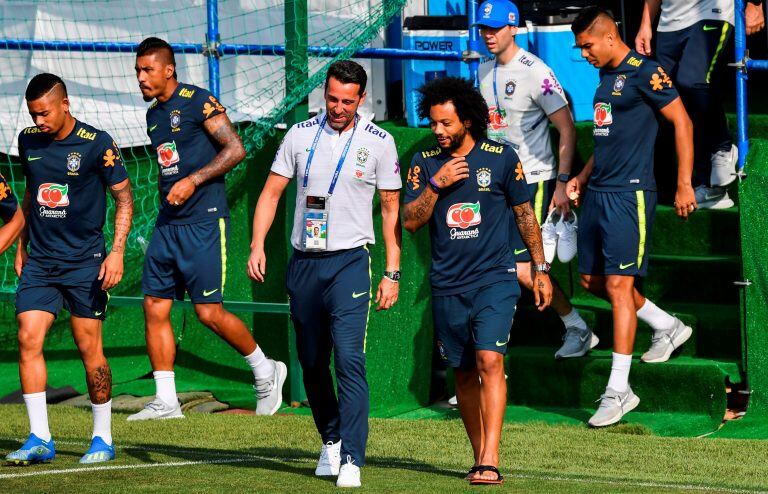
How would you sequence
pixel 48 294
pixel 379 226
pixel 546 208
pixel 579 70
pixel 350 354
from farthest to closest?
pixel 579 70 < pixel 379 226 < pixel 546 208 < pixel 48 294 < pixel 350 354

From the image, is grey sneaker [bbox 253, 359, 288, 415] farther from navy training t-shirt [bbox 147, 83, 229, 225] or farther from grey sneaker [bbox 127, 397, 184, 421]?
navy training t-shirt [bbox 147, 83, 229, 225]

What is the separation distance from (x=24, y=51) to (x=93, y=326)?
15.5 ft

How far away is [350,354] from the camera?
7.50m

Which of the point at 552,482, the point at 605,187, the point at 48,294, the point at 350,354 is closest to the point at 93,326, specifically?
the point at 48,294

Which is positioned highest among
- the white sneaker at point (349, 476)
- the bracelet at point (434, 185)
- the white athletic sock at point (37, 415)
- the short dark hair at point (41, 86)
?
the short dark hair at point (41, 86)

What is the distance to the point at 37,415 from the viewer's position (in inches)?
322

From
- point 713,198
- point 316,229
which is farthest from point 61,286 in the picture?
point 713,198

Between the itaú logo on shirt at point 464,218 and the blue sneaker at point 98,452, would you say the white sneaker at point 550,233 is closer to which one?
the itaú logo on shirt at point 464,218

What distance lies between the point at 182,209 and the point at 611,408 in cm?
302

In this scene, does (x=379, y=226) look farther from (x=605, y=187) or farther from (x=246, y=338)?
(x=605, y=187)

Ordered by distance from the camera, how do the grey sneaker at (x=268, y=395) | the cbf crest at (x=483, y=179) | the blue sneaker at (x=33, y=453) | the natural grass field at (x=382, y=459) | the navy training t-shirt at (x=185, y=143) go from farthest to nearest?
the grey sneaker at (x=268, y=395) < the navy training t-shirt at (x=185, y=143) < the blue sneaker at (x=33, y=453) < the cbf crest at (x=483, y=179) < the natural grass field at (x=382, y=459)

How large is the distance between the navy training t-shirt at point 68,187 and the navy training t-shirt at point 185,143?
136cm

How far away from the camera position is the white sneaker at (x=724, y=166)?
34.0 ft

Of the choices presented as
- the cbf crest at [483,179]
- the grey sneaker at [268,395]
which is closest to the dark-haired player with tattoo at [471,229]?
the cbf crest at [483,179]
